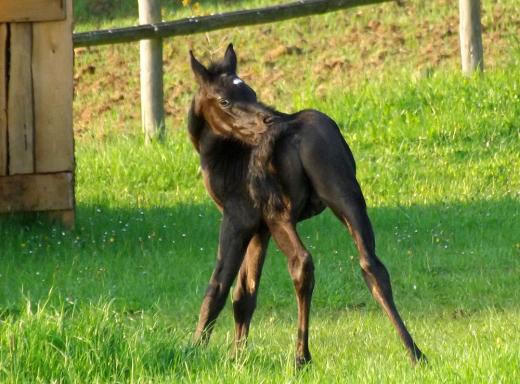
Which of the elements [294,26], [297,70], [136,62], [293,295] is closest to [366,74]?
[297,70]

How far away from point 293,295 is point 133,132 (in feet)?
19.8

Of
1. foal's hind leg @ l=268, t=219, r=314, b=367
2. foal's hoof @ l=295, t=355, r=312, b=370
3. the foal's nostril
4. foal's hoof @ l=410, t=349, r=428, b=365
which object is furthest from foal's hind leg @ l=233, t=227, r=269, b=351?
foal's hoof @ l=410, t=349, r=428, b=365

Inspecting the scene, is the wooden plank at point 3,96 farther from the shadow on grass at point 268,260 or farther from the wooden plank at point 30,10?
the shadow on grass at point 268,260

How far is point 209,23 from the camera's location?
530 inches

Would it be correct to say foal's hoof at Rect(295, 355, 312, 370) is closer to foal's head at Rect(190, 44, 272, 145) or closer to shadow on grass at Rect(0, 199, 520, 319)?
foal's head at Rect(190, 44, 272, 145)

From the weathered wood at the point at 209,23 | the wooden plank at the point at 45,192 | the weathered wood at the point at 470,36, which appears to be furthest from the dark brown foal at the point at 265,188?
the weathered wood at the point at 470,36

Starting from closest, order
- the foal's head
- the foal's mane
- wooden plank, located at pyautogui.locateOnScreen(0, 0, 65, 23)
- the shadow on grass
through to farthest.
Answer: the foal's mane, the foal's head, the shadow on grass, wooden plank, located at pyautogui.locateOnScreen(0, 0, 65, 23)

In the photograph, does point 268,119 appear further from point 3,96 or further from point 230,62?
point 3,96

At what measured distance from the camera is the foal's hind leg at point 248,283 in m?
7.18

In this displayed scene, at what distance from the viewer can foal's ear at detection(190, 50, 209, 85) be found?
741cm

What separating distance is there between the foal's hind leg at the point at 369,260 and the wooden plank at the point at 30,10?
15.7 ft

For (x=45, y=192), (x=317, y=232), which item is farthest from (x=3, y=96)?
(x=317, y=232)

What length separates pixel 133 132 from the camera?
1458 cm

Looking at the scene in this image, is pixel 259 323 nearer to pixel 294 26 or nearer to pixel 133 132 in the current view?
pixel 133 132
